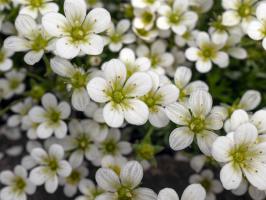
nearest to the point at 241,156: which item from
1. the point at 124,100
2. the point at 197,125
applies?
the point at 197,125

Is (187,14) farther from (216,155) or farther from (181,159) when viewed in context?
(216,155)

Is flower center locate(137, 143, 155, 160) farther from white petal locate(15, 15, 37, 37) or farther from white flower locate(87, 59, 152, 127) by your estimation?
white petal locate(15, 15, 37, 37)

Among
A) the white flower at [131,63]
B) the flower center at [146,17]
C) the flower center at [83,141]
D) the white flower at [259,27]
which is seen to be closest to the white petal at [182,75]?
the white flower at [131,63]

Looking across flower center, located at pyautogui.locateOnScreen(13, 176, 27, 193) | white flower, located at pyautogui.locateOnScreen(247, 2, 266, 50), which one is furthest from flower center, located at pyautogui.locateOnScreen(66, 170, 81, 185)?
white flower, located at pyautogui.locateOnScreen(247, 2, 266, 50)

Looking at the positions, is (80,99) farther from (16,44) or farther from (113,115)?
(16,44)

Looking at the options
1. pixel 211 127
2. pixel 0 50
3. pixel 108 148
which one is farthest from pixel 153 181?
pixel 0 50

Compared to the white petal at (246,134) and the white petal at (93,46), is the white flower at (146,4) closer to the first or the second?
the white petal at (93,46)

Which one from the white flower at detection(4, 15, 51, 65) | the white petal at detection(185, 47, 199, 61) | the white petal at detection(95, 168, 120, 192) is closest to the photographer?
the white petal at detection(95, 168, 120, 192)
